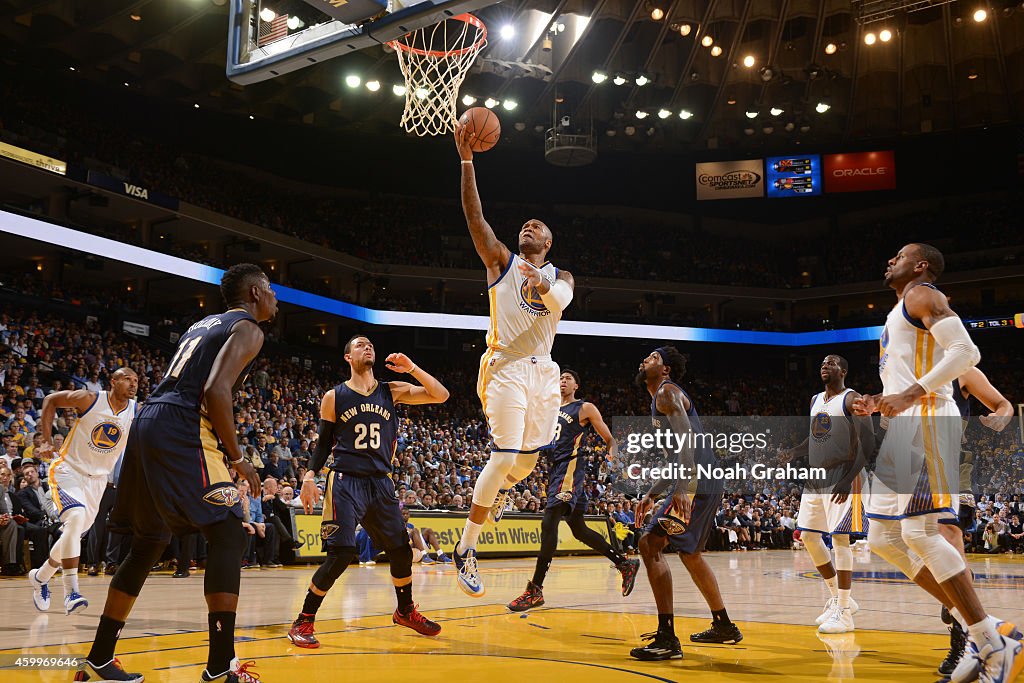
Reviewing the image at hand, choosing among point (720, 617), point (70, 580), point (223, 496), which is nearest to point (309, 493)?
point (223, 496)

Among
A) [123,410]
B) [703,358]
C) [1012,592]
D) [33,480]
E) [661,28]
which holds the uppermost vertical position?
[661,28]

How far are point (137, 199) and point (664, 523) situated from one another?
2461 cm

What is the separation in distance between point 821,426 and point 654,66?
23.7 meters

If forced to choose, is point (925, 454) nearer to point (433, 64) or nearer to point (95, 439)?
point (95, 439)

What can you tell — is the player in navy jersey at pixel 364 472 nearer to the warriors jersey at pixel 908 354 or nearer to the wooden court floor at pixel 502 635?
the wooden court floor at pixel 502 635

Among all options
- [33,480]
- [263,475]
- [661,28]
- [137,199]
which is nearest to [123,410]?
[33,480]

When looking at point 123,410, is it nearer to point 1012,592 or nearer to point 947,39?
point 1012,592

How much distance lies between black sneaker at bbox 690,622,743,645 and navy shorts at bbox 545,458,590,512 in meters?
2.43

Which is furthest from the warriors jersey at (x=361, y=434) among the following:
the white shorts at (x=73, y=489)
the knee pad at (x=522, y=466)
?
the white shorts at (x=73, y=489)

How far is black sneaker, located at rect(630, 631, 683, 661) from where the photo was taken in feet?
17.3

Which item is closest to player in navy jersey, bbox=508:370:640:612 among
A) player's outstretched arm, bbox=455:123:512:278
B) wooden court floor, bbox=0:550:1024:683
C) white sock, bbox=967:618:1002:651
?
wooden court floor, bbox=0:550:1024:683

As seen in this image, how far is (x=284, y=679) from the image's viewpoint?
14.2 feet

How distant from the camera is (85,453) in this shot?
7.97 m

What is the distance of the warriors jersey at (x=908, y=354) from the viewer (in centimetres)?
464
